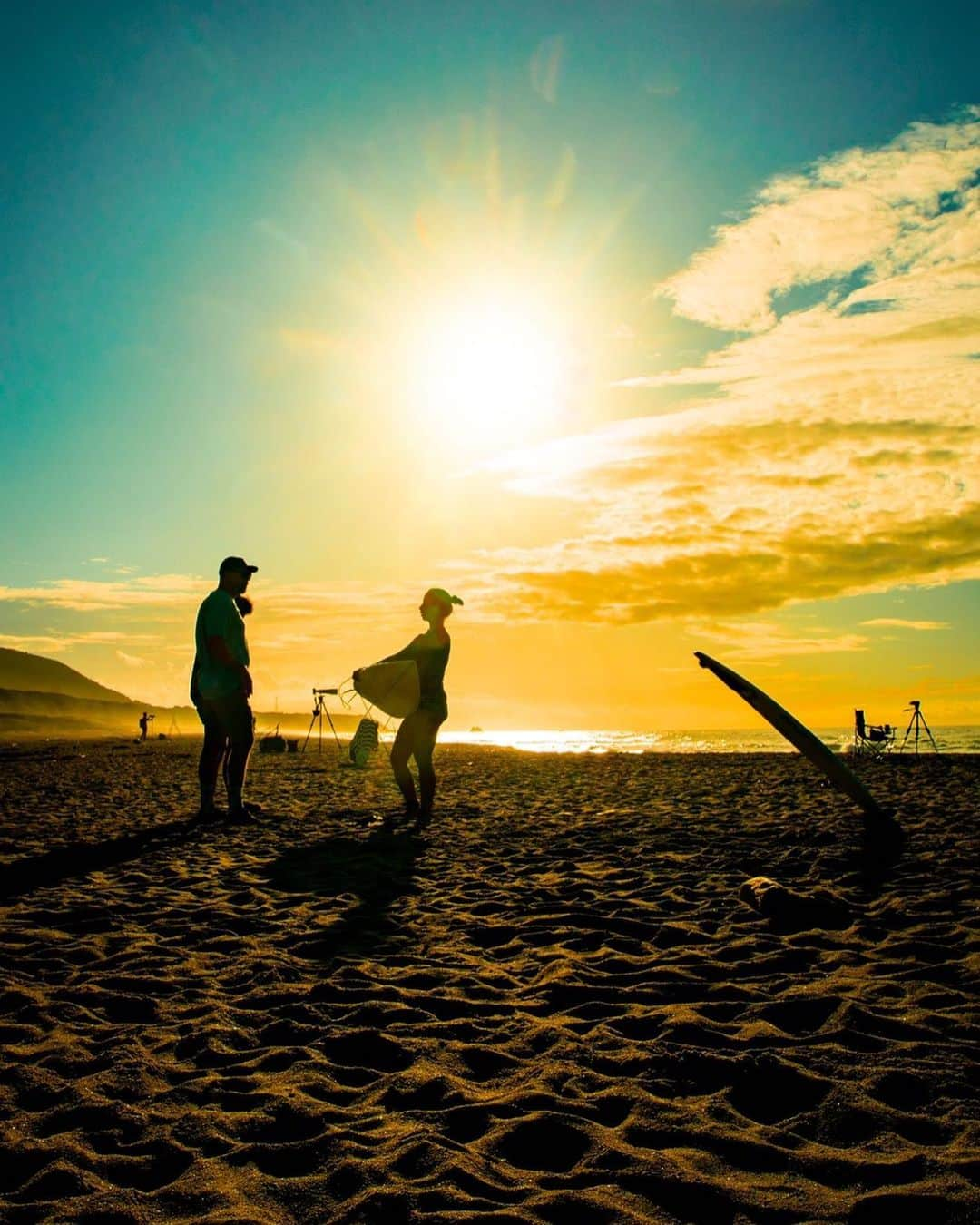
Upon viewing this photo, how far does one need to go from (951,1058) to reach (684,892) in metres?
2.89

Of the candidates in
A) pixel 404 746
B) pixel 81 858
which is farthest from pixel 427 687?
pixel 81 858

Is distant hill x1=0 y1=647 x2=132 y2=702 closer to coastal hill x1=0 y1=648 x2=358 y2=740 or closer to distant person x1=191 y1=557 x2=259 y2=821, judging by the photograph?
coastal hill x1=0 y1=648 x2=358 y2=740

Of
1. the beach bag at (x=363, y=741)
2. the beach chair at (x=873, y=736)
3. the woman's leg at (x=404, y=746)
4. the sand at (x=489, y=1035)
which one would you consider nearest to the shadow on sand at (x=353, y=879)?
the sand at (x=489, y=1035)

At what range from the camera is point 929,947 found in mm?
4398

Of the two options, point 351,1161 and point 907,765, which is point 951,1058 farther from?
point 907,765

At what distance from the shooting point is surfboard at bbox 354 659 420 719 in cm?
911

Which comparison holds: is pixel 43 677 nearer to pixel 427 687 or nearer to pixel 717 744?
pixel 717 744

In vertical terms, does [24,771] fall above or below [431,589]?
below

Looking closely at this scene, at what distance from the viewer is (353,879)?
6527mm

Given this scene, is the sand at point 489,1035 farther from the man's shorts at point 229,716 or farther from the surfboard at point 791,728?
the man's shorts at point 229,716

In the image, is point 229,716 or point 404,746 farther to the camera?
point 404,746

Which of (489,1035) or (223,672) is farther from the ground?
(223,672)

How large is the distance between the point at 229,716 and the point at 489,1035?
6.00m

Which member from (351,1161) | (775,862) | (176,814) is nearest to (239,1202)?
(351,1161)
